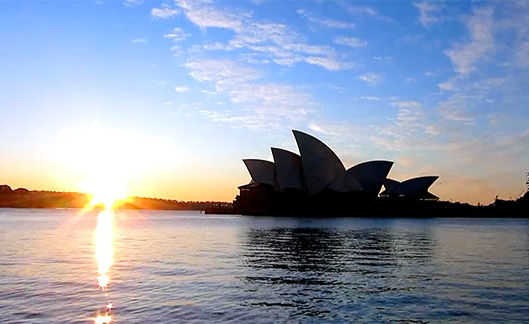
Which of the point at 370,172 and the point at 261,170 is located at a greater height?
the point at 370,172

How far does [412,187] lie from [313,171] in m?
24.5

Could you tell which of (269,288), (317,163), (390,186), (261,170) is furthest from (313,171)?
(269,288)

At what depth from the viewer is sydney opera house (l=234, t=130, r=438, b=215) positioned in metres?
75.8

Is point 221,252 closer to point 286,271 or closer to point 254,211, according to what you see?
point 286,271

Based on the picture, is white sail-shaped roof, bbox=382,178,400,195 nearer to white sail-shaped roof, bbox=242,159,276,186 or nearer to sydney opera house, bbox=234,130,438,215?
sydney opera house, bbox=234,130,438,215

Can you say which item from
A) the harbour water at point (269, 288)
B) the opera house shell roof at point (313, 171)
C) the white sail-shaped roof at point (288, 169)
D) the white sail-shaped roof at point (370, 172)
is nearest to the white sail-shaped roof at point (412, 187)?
the opera house shell roof at point (313, 171)

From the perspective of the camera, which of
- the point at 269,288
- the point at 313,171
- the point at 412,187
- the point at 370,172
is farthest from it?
the point at 412,187

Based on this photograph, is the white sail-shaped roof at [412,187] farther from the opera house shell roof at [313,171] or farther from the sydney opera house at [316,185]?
the opera house shell roof at [313,171]

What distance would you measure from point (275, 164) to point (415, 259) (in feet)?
187

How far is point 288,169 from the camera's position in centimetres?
7838

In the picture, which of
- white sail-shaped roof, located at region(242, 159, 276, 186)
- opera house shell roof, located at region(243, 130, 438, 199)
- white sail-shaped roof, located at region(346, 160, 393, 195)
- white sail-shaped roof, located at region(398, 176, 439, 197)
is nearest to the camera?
opera house shell roof, located at region(243, 130, 438, 199)

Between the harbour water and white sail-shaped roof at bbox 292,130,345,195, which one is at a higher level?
white sail-shaped roof at bbox 292,130,345,195

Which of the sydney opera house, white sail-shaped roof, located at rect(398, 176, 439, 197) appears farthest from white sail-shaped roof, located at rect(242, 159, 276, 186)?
white sail-shaped roof, located at rect(398, 176, 439, 197)

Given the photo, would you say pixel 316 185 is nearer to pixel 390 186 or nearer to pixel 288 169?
pixel 288 169
